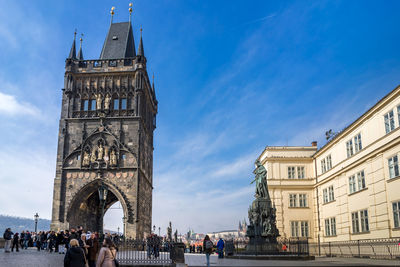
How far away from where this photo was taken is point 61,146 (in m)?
42.5

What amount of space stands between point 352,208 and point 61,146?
2881cm

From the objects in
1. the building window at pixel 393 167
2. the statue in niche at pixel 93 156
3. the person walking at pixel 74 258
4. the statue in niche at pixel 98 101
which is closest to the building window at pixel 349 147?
the building window at pixel 393 167

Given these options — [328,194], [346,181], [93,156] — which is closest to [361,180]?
[346,181]

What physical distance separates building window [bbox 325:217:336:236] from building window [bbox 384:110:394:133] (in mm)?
12360

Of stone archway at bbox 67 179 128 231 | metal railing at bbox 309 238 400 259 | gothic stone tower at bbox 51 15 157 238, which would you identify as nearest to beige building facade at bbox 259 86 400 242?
metal railing at bbox 309 238 400 259

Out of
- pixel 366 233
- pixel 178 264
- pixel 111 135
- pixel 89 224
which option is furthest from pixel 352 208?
pixel 89 224

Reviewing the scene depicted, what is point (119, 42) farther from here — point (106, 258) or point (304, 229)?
point (106, 258)

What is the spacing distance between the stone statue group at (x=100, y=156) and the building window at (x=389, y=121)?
83.8ft

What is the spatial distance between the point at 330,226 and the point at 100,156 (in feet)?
76.6

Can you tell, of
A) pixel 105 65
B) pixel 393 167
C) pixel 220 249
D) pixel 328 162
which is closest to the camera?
pixel 220 249

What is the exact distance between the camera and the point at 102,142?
42.1 metres

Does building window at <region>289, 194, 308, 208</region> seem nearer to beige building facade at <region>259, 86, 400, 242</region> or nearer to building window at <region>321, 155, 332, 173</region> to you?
beige building facade at <region>259, 86, 400, 242</region>

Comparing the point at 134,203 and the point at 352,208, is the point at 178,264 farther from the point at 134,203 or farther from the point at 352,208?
the point at 134,203

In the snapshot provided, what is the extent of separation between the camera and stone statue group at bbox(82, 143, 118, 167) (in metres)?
41.4
